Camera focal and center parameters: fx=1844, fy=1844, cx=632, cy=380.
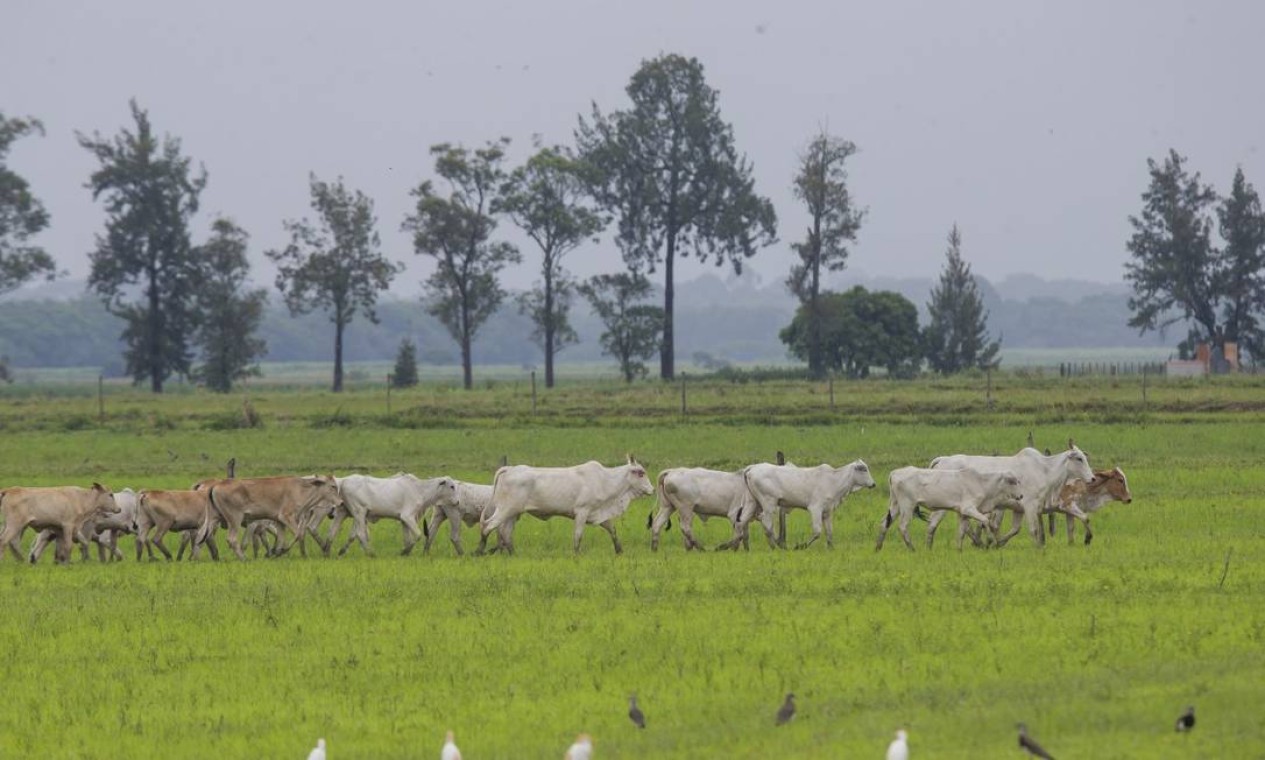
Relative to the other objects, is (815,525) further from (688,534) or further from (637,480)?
(637,480)

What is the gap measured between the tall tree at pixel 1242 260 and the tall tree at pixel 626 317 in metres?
29.0

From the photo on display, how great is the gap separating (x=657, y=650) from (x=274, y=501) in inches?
460

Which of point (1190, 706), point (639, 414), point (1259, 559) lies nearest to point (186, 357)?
point (639, 414)

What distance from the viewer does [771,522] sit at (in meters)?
27.3

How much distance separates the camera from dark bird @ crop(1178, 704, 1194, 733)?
13.5 m

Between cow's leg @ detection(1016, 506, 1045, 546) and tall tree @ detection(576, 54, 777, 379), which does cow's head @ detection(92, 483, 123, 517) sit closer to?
cow's leg @ detection(1016, 506, 1045, 546)

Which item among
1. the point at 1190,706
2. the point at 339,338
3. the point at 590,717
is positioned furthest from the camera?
the point at 339,338

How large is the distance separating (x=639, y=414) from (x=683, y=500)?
88.0 ft

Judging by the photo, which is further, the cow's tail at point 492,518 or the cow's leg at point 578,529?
the cow's tail at point 492,518

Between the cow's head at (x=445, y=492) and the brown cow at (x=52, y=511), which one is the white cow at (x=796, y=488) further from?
the brown cow at (x=52, y=511)

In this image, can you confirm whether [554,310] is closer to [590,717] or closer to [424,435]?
[424,435]

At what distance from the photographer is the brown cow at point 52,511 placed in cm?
2641

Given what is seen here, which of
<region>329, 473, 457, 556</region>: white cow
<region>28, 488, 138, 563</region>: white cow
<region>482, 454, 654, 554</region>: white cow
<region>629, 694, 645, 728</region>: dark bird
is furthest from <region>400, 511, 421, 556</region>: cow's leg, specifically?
<region>629, 694, 645, 728</region>: dark bird

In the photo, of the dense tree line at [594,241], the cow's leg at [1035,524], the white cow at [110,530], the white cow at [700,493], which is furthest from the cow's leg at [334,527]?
the dense tree line at [594,241]
